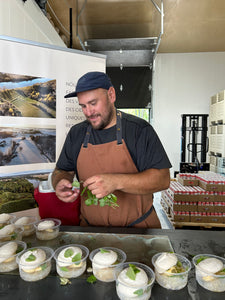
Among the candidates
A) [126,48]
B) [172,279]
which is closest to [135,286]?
[172,279]

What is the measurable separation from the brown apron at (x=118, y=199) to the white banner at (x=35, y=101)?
684mm

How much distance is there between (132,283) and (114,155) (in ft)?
3.13

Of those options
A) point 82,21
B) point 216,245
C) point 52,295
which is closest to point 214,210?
point 216,245

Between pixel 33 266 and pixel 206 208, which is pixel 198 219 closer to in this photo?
pixel 206 208

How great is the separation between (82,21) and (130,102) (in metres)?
2.62

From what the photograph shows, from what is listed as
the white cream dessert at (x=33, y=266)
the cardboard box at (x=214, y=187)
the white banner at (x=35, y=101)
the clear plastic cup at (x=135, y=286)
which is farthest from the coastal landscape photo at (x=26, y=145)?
the cardboard box at (x=214, y=187)

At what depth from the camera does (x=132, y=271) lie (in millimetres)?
910

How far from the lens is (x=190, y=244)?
50.3 inches

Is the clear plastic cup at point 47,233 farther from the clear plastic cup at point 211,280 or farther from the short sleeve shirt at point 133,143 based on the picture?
the clear plastic cup at point 211,280

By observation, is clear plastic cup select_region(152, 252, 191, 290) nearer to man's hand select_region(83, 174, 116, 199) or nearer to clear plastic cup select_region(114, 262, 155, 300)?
clear plastic cup select_region(114, 262, 155, 300)

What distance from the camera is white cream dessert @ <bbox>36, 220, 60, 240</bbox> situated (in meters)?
1.34

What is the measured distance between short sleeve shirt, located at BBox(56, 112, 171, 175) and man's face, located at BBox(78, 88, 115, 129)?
110mm

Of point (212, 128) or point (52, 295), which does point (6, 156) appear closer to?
point (52, 295)

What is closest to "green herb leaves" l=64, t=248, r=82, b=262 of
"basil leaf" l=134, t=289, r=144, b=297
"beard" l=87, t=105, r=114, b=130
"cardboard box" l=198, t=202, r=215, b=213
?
"basil leaf" l=134, t=289, r=144, b=297
